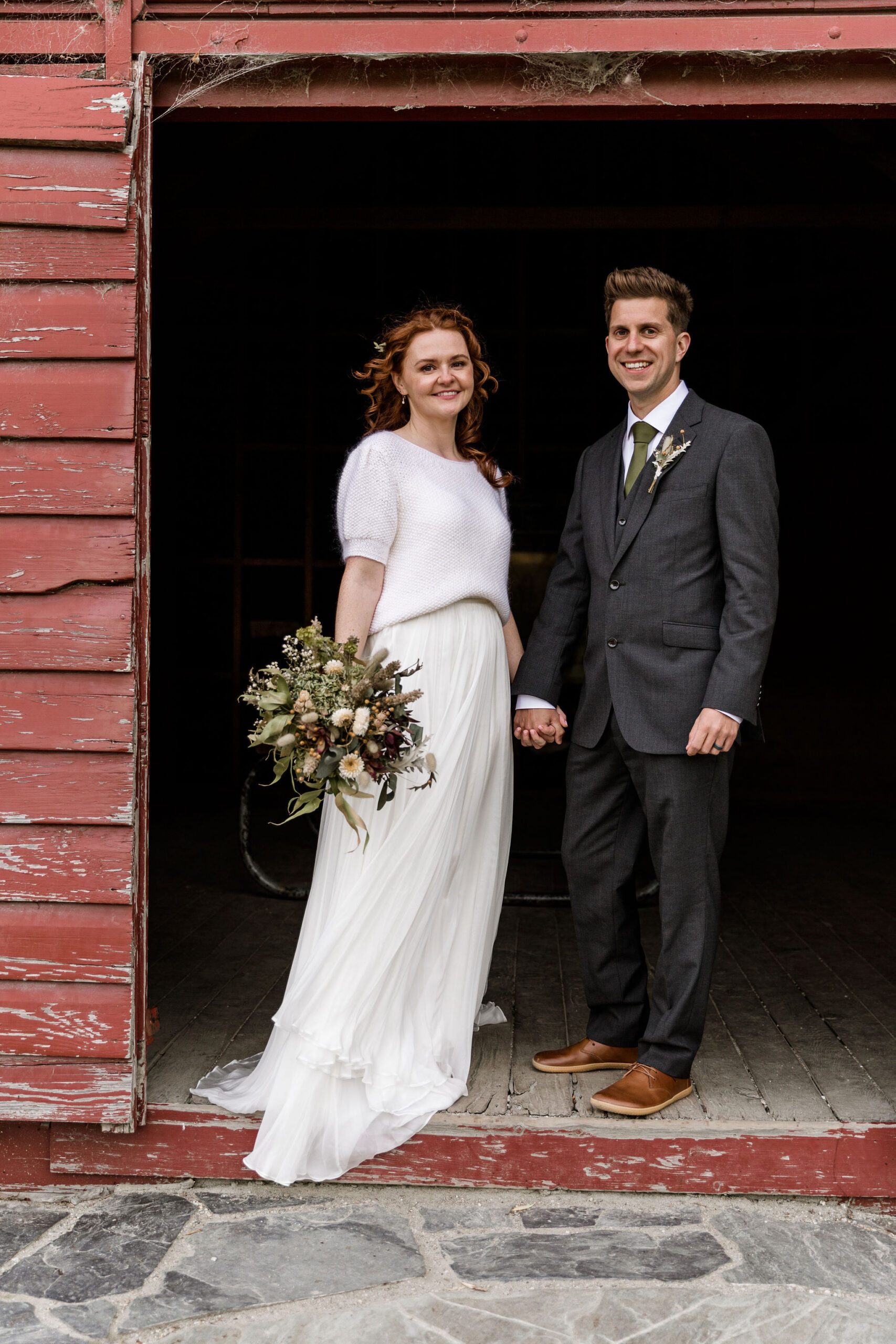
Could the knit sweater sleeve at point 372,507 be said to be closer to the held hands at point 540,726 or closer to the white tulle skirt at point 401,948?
the white tulle skirt at point 401,948

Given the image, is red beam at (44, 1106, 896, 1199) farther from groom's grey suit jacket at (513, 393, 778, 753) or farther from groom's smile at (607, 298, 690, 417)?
groom's smile at (607, 298, 690, 417)

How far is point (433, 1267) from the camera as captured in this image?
2486 mm

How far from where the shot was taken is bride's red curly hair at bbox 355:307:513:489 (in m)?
3.00

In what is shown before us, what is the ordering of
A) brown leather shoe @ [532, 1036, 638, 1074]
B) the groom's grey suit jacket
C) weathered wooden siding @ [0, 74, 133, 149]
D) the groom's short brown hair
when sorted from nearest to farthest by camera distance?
weathered wooden siding @ [0, 74, 133, 149]
the groom's grey suit jacket
the groom's short brown hair
brown leather shoe @ [532, 1036, 638, 1074]

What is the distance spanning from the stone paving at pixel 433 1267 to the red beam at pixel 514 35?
104 inches

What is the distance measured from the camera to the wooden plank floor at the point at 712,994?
2953 millimetres

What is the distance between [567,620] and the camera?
316 centimetres

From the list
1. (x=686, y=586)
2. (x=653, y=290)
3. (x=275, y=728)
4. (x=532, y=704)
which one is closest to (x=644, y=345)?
(x=653, y=290)

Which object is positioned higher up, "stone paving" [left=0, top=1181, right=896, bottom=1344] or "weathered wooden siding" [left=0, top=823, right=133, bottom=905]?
"weathered wooden siding" [left=0, top=823, right=133, bottom=905]

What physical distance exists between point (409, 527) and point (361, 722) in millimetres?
643

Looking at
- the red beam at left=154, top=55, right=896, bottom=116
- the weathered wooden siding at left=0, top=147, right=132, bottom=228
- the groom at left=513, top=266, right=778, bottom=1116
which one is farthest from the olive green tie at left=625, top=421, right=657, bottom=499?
the weathered wooden siding at left=0, top=147, right=132, bottom=228

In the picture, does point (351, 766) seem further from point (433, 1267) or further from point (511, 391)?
point (511, 391)

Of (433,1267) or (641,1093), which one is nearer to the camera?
(433,1267)

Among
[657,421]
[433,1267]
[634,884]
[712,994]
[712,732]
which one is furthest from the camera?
[712,994]
